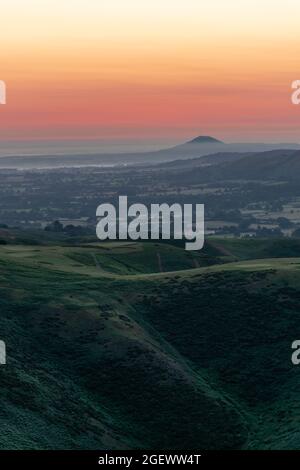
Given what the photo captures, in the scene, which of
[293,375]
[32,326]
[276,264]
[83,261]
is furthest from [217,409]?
[83,261]

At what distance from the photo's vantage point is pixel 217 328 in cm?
8069

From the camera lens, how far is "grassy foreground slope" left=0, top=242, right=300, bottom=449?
61.9 metres

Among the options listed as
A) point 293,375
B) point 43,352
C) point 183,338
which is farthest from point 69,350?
point 293,375

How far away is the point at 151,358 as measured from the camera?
72625mm

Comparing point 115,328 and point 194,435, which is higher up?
point 115,328

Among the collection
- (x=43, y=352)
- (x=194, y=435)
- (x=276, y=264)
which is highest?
(x=276, y=264)

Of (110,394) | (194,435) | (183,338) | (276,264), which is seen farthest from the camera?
(276,264)

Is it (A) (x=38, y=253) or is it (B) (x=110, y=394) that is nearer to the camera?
(B) (x=110, y=394)

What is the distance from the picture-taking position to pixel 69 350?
2928 inches

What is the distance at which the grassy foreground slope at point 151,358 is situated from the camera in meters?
61.9

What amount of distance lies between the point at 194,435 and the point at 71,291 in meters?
31.0

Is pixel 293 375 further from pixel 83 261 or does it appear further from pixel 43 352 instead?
pixel 83 261
